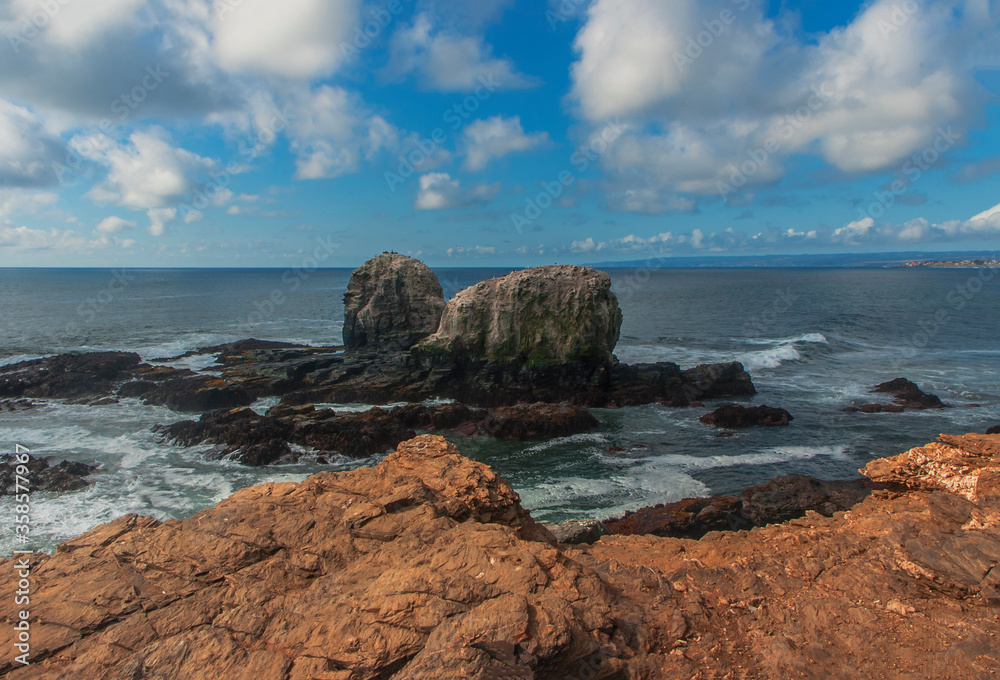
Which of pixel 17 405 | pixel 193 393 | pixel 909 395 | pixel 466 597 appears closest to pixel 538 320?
pixel 193 393

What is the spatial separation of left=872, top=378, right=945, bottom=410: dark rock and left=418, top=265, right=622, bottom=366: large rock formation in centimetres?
1763

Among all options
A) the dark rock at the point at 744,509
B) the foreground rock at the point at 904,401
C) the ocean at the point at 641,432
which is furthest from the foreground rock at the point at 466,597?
the foreground rock at the point at 904,401

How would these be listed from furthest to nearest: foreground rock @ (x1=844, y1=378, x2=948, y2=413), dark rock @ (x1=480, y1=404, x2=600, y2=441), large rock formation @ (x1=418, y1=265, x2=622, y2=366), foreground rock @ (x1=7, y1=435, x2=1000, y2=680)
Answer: large rock formation @ (x1=418, y1=265, x2=622, y2=366), foreground rock @ (x1=844, y1=378, x2=948, y2=413), dark rock @ (x1=480, y1=404, x2=600, y2=441), foreground rock @ (x1=7, y1=435, x2=1000, y2=680)

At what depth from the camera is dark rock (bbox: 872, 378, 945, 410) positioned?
30.9 m

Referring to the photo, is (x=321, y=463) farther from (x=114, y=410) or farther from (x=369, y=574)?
(x=369, y=574)

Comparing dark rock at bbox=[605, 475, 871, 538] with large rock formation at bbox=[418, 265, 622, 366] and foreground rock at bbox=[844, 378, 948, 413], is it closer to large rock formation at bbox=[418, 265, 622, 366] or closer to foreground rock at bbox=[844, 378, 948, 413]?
foreground rock at bbox=[844, 378, 948, 413]

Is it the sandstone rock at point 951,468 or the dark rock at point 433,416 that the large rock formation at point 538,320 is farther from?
the sandstone rock at point 951,468

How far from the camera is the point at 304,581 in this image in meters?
6.29

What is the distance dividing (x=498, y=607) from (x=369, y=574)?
1.69 meters

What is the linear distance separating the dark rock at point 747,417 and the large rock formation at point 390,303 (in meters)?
24.0

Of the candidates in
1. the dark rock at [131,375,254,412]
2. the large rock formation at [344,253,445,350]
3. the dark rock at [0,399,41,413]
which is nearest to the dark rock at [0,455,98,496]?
the dark rock at [131,375,254,412]

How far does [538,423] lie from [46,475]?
2125cm

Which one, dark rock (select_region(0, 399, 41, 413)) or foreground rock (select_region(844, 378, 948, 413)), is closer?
foreground rock (select_region(844, 378, 948, 413))

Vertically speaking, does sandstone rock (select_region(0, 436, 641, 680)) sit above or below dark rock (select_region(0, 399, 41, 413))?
above
